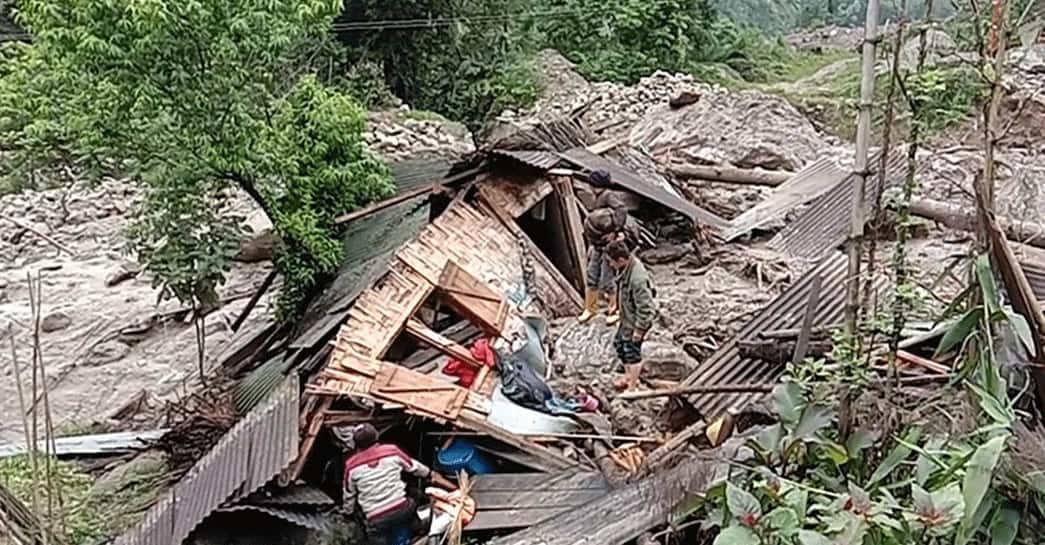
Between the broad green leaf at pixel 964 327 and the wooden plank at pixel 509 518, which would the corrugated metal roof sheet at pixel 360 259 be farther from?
the broad green leaf at pixel 964 327

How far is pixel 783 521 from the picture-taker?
10.1 feet

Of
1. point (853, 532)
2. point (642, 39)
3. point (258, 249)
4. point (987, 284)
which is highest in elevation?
point (987, 284)

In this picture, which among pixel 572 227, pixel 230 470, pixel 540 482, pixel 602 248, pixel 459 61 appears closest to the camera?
pixel 540 482

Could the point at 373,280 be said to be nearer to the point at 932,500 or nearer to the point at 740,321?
the point at 740,321

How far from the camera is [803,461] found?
3.59 meters

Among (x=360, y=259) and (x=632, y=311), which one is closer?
(x=632, y=311)

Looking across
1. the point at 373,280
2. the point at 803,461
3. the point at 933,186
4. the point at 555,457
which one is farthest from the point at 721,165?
the point at 803,461

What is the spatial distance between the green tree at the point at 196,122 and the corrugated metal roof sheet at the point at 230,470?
103 inches

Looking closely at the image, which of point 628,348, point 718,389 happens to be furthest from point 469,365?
point 718,389

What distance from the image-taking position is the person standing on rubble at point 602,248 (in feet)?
27.7

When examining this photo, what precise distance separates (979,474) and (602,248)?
5.85m

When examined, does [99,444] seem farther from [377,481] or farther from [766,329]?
[766,329]

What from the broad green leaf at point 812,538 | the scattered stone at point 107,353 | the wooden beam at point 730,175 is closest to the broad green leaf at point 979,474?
the broad green leaf at point 812,538

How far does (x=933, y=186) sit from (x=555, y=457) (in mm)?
3965
